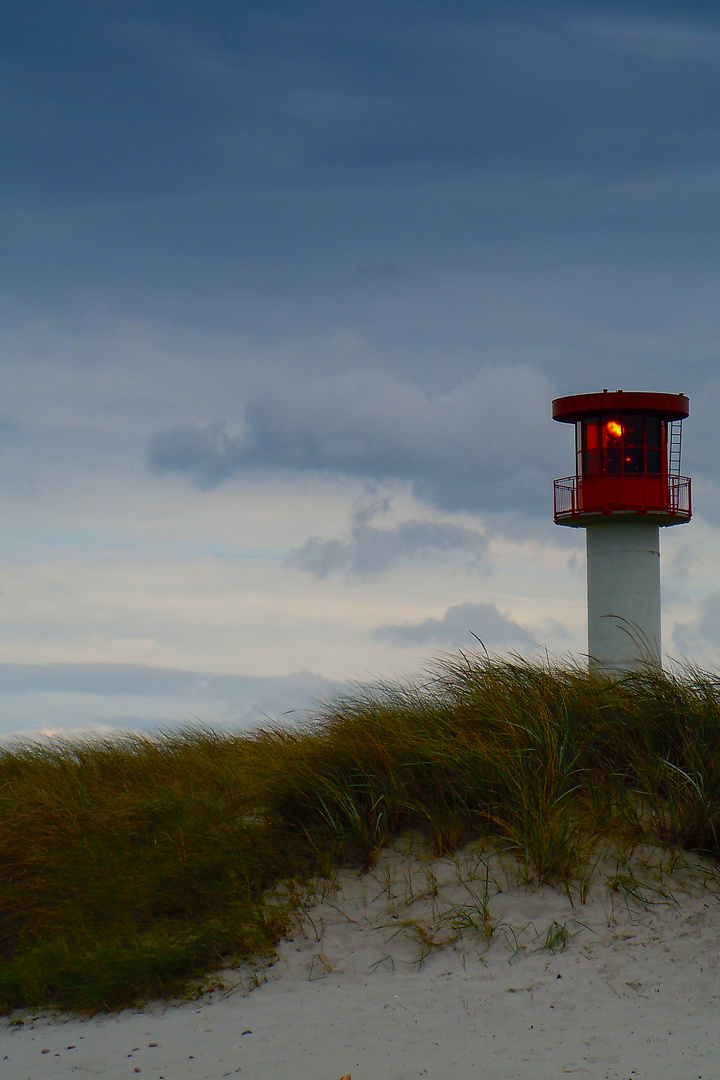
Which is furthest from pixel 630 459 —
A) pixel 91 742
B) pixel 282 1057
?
pixel 282 1057

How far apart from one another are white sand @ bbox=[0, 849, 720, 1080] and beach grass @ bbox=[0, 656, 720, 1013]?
0.21 m

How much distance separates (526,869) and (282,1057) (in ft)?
5.97

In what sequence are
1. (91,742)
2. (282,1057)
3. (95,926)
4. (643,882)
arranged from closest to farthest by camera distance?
1. (282,1057)
2. (643,882)
3. (95,926)
4. (91,742)

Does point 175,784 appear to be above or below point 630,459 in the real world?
below

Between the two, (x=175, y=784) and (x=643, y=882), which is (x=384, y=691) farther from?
(x=643, y=882)

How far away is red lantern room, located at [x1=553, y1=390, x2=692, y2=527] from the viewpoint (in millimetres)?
14156

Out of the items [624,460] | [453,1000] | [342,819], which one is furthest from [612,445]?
[453,1000]

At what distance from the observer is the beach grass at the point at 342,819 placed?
5539 millimetres

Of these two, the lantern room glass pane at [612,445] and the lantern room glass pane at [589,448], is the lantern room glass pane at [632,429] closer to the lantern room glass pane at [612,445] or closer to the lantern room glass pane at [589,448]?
the lantern room glass pane at [612,445]

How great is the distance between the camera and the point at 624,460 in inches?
567

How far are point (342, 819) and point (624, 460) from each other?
9818mm

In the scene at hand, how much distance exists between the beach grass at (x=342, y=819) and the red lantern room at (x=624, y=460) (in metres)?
7.45

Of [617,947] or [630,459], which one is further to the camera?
[630,459]

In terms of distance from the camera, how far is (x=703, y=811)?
225 inches
